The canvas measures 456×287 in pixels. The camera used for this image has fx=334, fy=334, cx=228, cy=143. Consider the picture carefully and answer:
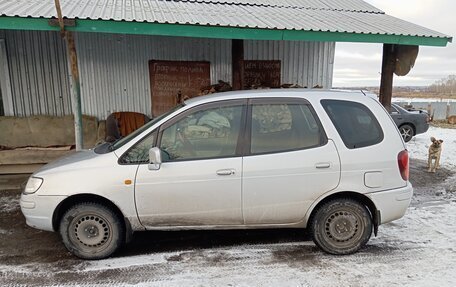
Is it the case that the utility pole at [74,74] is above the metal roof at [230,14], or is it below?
below

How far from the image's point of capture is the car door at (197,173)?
3.38m

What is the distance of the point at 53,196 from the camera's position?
3371 mm

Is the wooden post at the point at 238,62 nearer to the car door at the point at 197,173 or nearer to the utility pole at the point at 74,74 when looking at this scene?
the utility pole at the point at 74,74

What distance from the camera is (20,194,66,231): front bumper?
3389 millimetres

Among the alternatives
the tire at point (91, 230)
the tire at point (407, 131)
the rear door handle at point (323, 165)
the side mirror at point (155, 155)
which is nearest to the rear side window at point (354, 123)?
the rear door handle at point (323, 165)

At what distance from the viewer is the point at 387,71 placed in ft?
21.5

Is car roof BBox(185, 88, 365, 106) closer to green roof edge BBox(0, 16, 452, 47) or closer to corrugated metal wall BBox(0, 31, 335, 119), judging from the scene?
green roof edge BBox(0, 16, 452, 47)

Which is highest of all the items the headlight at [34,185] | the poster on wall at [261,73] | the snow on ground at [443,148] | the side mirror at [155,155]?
the poster on wall at [261,73]

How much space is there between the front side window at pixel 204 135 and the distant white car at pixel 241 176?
0.01 metres

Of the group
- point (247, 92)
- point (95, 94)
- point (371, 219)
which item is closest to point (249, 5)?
point (95, 94)

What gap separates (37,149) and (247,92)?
5.12 meters

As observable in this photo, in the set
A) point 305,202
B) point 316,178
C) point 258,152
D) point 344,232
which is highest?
point 258,152

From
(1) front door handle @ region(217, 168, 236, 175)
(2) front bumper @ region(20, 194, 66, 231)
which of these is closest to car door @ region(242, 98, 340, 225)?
(1) front door handle @ region(217, 168, 236, 175)

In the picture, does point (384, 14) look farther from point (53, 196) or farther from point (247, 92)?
point (53, 196)
